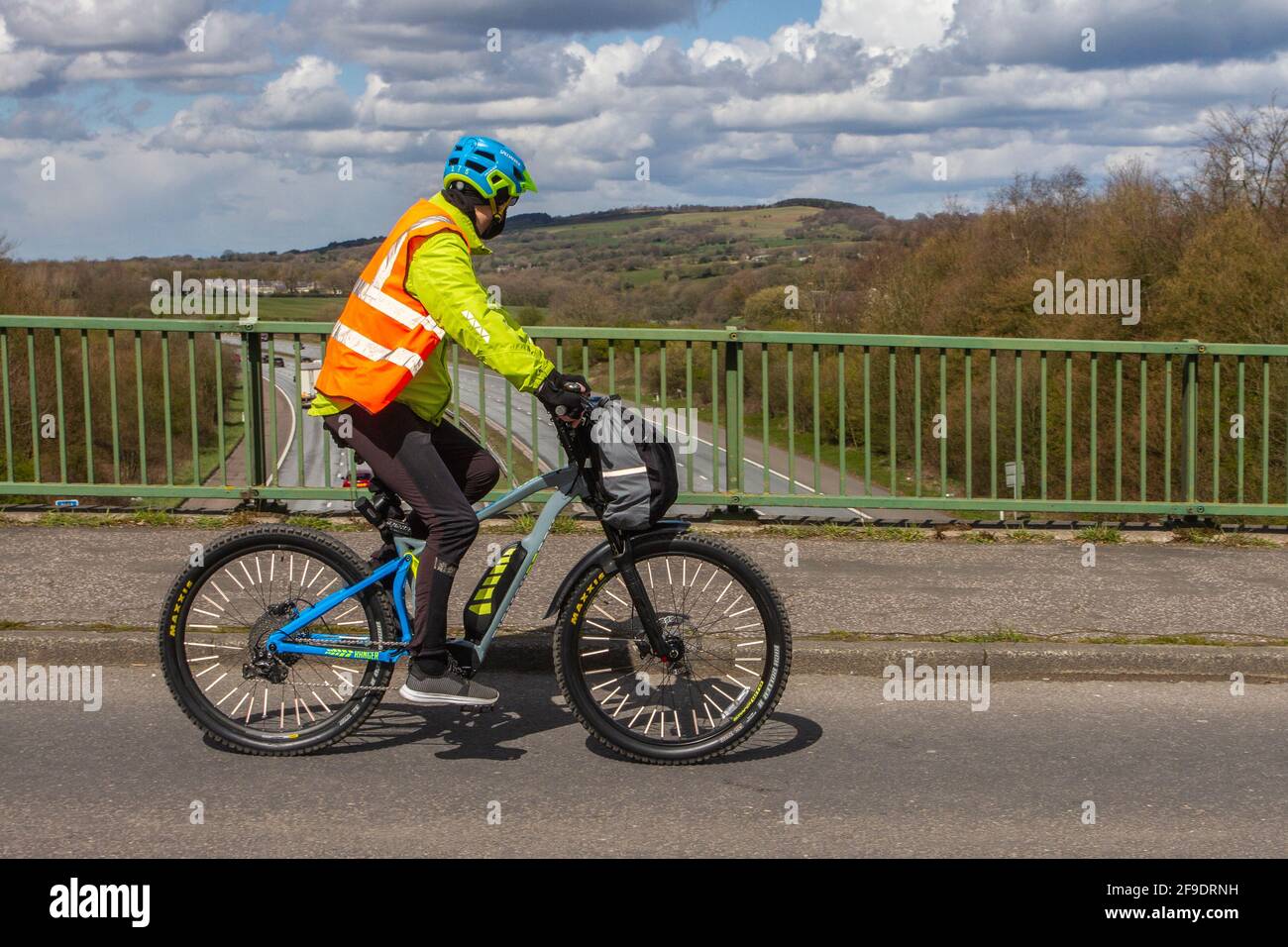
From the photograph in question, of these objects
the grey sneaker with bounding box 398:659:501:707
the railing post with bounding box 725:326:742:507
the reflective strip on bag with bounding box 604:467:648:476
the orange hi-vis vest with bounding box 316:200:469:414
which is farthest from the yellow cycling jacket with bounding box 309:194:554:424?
the railing post with bounding box 725:326:742:507

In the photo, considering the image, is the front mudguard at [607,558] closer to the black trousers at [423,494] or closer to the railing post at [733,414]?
the black trousers at [423,494]

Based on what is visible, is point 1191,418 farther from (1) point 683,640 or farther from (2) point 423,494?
(2) point 423,494

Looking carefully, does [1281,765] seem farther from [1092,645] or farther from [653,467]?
[653,467]

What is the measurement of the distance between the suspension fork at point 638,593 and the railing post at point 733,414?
14.1 ft

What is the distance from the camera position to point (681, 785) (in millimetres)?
5082

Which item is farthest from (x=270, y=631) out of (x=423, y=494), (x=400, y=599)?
(x=423, y=494)

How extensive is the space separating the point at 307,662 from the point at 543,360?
1390mm

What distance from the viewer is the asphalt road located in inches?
177

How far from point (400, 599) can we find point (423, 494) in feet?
1.34

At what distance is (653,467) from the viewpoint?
5.13 metres

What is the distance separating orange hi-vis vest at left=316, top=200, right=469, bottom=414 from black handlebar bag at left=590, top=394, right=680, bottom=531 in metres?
0.64

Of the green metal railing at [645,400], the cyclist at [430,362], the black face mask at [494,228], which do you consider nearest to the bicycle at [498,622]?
the cyclist at [430,362]

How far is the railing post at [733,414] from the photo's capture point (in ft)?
31.5

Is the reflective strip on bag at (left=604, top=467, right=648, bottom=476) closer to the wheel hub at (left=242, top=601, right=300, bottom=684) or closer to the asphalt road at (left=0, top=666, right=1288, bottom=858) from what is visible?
the asphalt road at (left=0, top=666, right=1288, bottom=858)
